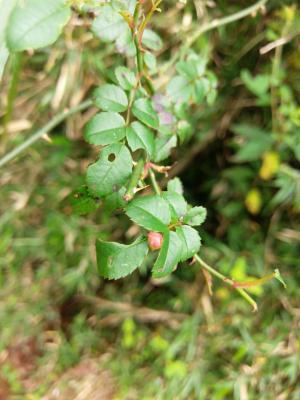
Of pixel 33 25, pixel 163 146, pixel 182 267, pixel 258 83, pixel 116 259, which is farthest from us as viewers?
pixel 182 267

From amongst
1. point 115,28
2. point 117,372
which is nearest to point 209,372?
point 117,372

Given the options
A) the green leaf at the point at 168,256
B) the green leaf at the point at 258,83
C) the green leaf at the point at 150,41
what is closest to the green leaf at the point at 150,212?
the green leaf at the point at 168,256

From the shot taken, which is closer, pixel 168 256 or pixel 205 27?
pixel 168 256

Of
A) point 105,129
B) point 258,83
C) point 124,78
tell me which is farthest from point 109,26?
point 258,83

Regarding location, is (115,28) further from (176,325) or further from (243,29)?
(176,325)

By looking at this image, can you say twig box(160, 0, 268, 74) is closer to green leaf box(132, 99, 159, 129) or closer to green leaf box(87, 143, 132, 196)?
green leaf box(132, 99, 159, 129)

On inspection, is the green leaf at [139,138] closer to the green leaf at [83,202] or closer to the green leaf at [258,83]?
the green leaf at [83,202]

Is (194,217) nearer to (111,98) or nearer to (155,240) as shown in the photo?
(155,240)
